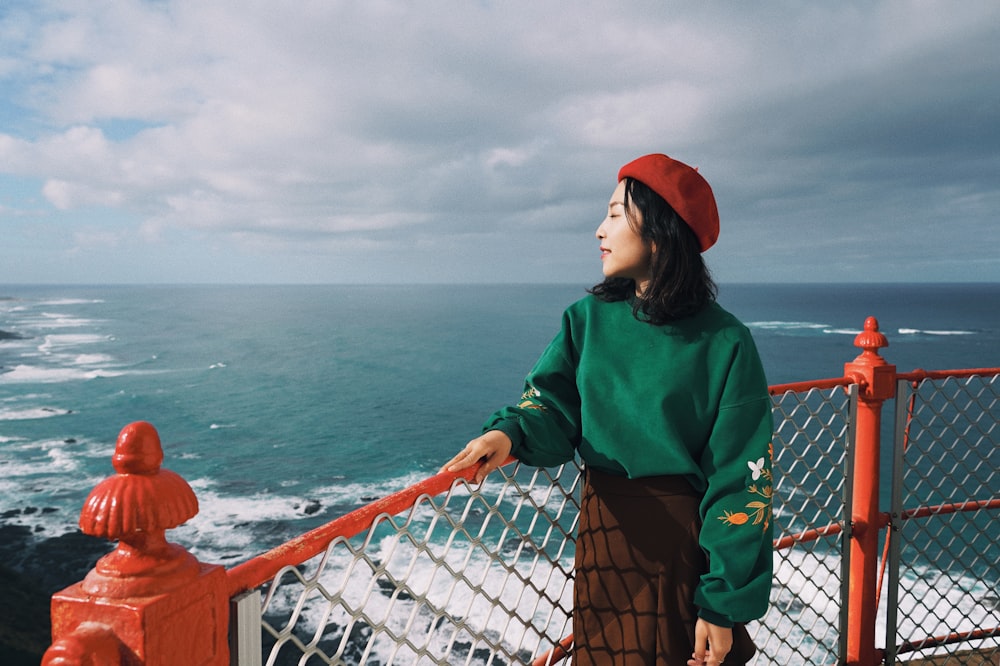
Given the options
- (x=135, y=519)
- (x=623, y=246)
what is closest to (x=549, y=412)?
(x=623, y=246)

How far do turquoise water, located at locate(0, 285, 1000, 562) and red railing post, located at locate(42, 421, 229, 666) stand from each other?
18530 mm

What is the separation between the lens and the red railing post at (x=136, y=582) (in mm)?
878

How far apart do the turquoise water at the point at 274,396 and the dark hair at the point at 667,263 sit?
18.3 m

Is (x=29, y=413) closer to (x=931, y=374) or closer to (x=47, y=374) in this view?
(x=47, y=374)

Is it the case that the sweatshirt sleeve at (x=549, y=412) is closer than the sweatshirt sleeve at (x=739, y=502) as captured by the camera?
No

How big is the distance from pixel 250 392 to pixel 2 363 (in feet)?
74.0

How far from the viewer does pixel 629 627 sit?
1.75 metres

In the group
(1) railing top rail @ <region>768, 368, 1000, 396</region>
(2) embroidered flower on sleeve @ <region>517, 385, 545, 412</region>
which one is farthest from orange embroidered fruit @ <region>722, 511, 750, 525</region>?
(1) railing top rail @ <region>768, 368, 1000, 396</region>

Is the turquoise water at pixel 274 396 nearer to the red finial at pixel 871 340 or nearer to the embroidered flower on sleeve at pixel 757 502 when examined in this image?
the red finial at pixel 871 340

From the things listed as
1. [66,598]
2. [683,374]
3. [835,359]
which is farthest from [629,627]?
[835,359]

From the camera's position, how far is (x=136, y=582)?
2.97 feet

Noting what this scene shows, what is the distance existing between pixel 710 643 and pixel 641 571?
223 millimetres

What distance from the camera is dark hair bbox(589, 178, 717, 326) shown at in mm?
1711

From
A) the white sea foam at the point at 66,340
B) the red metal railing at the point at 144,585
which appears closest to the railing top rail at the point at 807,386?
the red metal railing at the point at 144,585
